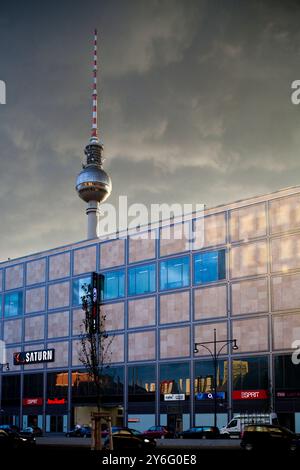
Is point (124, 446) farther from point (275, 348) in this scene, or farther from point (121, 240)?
point (121, 240)

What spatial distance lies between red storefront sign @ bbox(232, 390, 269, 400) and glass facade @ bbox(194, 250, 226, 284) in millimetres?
13394

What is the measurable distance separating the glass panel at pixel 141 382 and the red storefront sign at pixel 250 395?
12705 mm

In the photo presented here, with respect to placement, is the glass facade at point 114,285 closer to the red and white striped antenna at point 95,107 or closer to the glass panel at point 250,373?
the glass panel at point 250,373

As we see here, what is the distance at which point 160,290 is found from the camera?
9312cm

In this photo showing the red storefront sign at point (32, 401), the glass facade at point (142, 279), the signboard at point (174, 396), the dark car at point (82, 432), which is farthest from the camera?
the red storefront sign at point (32, 401)

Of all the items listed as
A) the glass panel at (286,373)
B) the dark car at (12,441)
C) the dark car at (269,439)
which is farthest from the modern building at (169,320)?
the dark car at (12,441)

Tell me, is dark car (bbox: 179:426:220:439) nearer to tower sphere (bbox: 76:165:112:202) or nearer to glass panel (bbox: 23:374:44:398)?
glass panel (bbox: 23:374:44:398)

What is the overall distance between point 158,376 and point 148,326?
21.1 feet

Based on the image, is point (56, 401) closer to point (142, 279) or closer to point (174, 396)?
point (174, 396)

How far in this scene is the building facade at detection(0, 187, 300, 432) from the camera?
8169 centimetres

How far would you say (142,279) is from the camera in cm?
9562

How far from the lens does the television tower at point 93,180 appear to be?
473 ft

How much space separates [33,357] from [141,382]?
72.8 feet
